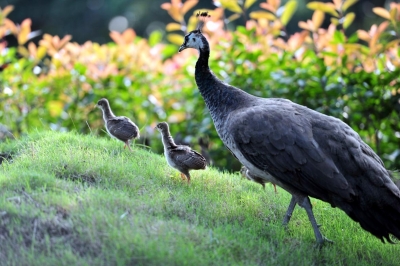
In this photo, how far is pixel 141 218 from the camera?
4.31 metres

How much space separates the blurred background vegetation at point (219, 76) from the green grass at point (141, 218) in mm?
1866

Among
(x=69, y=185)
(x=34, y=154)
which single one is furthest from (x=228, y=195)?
(x=34, y=154)

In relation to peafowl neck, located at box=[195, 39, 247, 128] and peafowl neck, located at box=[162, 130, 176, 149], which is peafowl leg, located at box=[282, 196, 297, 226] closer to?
peafowl neck, located at box=[195, 39, 247, 128]

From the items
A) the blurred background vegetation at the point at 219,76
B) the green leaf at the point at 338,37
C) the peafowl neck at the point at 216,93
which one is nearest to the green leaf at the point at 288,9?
the blurred background vegetation at the point at 219,76

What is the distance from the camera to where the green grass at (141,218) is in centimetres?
395

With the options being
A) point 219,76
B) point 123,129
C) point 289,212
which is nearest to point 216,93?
point 123,129

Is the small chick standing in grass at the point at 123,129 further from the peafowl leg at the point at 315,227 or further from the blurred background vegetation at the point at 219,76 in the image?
the peafowl leg at the point at 315,227

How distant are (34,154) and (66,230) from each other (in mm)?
1637

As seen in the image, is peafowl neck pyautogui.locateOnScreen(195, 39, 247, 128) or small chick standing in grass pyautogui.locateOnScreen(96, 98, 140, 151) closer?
peafowl neck pyautogui.locateOnScreen(195, 39, 247, 128)

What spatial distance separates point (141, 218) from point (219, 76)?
3.72 m

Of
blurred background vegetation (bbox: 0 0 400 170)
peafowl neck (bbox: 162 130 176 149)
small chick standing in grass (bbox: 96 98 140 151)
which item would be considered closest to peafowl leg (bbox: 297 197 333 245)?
peafowl neck (bbox: 162 130 176 149)

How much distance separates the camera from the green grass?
155 inches

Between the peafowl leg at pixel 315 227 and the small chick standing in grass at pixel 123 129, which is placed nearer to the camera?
the peafowl leg at pixel 315 227

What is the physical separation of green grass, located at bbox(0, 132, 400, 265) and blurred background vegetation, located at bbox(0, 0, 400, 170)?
187 cm
